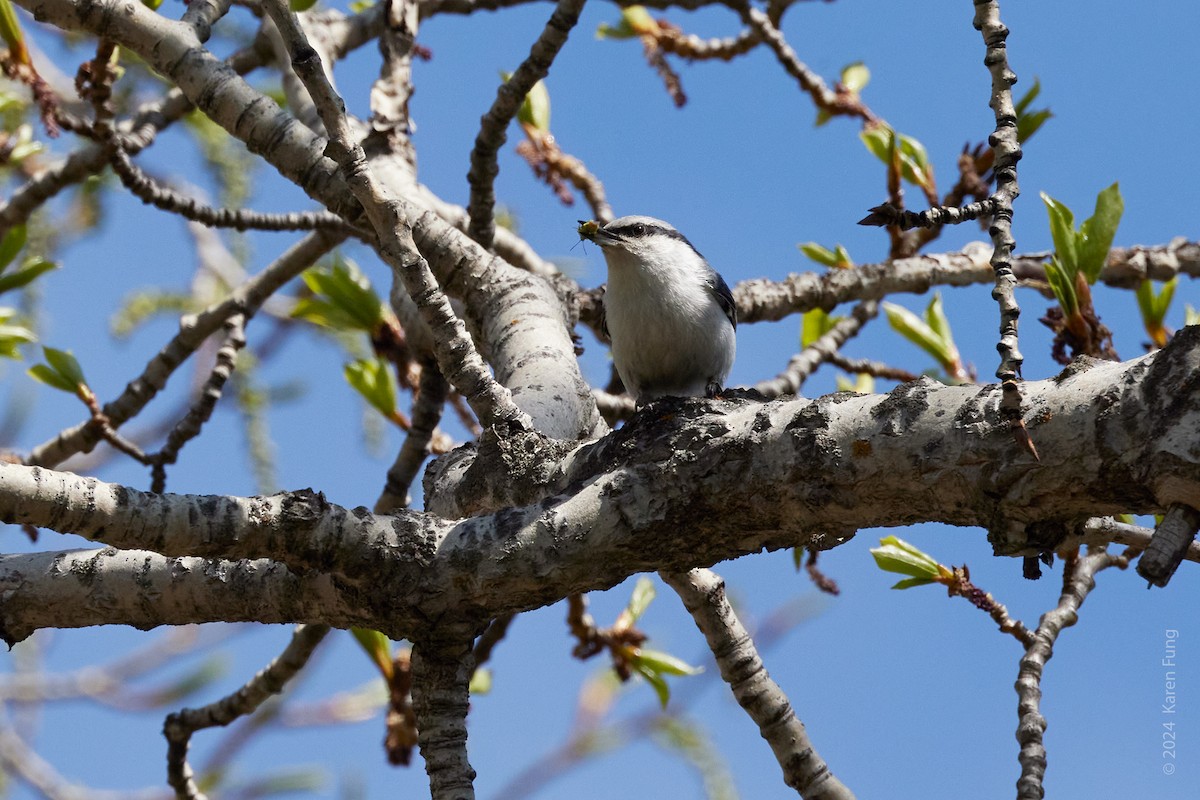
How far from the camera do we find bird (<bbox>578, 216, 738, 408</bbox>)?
4281 mm

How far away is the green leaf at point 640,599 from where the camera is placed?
423cm

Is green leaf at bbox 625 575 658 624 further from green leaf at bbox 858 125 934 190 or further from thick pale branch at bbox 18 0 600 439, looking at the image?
green leaf at bbox 858 125 934 190

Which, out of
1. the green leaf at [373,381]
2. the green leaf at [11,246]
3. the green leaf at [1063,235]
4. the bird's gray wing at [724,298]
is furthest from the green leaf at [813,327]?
the green leaf at [11,246]

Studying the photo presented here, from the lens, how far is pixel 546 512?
2357 mm

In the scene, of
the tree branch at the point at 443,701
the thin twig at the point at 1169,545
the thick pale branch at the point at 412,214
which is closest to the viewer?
the thin twig at the point at 1169,545

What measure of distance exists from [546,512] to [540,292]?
1.63 meters

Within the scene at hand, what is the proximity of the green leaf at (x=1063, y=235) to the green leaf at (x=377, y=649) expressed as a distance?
8.86 ft

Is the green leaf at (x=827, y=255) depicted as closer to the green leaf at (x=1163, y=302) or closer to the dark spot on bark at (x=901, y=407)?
the green leaf at (x=1163, y=302)

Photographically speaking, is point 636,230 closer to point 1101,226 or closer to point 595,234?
point 595,234

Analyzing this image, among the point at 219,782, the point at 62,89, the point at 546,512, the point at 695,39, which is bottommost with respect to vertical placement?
the point at 546,512

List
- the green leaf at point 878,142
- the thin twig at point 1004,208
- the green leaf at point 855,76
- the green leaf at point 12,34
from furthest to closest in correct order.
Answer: the green leaf at point 855,76
the green leaf at point 878,142
the green leaf at point 12,34
the thin twig at point 1004,208

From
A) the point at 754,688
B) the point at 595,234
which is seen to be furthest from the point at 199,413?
the point at 754,688

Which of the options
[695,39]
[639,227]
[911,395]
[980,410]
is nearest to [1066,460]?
[980,410]

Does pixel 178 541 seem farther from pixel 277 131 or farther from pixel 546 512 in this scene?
pixel 277 131
